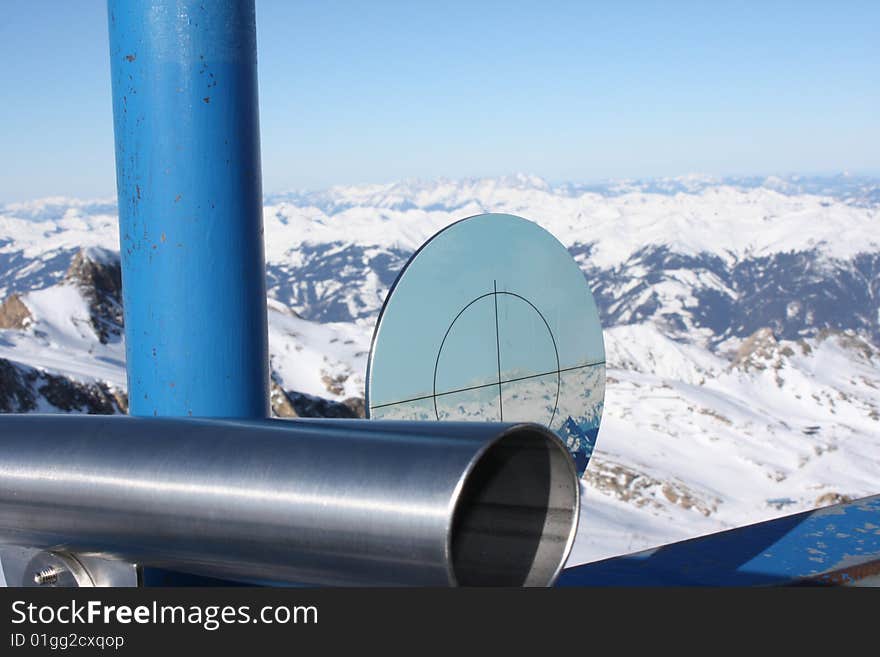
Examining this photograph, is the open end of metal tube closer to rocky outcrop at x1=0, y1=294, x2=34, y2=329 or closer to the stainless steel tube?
the stainless steel tube

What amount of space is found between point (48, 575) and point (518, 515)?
0.83 metres

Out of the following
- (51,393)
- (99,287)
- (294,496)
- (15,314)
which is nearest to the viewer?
(294,496)

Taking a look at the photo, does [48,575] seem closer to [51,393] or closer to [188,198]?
[188,198]

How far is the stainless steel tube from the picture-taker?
125 cm

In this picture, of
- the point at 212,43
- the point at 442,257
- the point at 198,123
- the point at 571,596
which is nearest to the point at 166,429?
the point at 571,596

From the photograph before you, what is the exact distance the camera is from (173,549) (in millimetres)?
1397

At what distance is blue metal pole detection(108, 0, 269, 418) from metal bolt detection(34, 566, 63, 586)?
588 millimetres

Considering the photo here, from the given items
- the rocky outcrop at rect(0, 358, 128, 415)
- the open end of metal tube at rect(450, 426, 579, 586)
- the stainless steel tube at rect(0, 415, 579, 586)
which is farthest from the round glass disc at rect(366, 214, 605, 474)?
the rocky outcrop at rect(0, 358, 128, 415)

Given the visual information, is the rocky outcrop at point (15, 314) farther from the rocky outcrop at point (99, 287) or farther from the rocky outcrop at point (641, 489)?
the rocky outcrop at point (641, 489)

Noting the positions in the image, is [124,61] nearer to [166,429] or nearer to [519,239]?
[166,429]

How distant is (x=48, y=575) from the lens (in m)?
1.58

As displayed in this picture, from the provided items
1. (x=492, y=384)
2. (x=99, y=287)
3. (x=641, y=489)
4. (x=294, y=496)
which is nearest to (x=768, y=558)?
(x=492, y=384)

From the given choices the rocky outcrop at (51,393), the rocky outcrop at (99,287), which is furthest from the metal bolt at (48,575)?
the rocky outcrop at (99,287)

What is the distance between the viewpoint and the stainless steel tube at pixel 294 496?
4.09 feet
